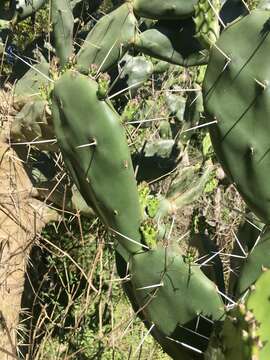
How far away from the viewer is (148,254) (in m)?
1.71

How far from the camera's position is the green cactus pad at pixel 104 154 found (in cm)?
172

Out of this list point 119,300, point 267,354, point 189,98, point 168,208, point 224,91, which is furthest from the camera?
point 119,300

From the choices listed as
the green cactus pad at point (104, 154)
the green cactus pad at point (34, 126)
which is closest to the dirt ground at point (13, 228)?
the green cactus pad at point (34, 126)

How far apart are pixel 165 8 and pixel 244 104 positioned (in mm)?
873

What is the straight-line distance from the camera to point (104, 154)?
5.68 feet

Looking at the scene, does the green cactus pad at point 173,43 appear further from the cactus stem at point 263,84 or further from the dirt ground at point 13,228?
the cactus stem at point 263,84

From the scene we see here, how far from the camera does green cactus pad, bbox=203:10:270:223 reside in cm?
148

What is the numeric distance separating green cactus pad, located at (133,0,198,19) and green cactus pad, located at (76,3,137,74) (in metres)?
0.04

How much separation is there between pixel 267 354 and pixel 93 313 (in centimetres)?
199

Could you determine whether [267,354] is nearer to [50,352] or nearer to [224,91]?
[224,91]

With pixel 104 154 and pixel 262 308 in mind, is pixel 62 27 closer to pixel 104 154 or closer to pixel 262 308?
pixel 104 154

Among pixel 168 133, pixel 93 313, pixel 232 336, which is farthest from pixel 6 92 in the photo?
pixel 232 336

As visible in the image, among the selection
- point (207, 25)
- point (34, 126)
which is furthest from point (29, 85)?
point (207, 25)

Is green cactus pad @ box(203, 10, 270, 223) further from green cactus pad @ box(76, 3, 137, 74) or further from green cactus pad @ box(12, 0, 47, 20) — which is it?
green cactus pad @ box(12, 0, 47, 20)
